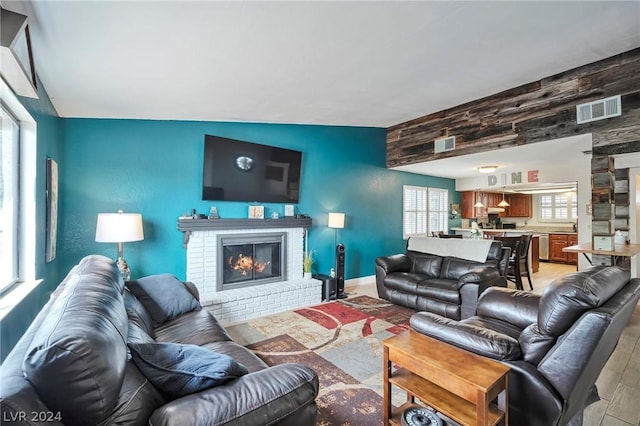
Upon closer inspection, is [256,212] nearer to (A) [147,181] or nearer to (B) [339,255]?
(A) [147,181]

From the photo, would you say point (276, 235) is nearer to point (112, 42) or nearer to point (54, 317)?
point (112, 42)

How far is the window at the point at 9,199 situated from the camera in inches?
84.9

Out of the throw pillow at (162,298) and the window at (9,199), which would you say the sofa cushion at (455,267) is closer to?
the throw pillow at (162,298)

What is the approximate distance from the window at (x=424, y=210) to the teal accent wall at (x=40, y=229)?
570cm

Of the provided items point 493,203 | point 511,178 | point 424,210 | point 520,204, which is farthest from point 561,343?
point 520,204

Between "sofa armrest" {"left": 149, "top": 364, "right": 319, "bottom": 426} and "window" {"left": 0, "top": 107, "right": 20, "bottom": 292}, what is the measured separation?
2.02 meters

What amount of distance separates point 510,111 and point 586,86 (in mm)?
763

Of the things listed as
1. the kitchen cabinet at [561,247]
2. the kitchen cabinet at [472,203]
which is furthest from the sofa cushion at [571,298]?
the kitchen cabinet at [561,247]

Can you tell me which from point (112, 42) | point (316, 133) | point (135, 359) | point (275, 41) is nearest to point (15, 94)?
point (112, 42)

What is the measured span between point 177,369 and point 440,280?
3732 mm

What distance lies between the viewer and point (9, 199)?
7.40ft

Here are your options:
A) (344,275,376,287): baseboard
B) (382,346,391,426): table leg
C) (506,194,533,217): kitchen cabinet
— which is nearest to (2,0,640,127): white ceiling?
(382,346,391,426): table leg

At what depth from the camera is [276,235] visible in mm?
4488

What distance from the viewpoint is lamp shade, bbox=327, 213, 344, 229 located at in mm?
4820
